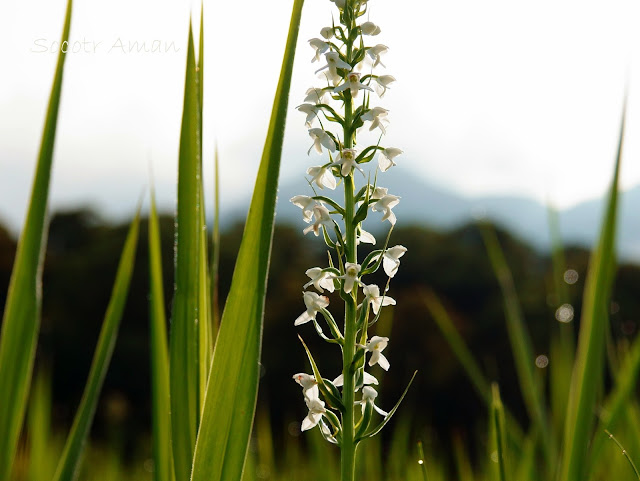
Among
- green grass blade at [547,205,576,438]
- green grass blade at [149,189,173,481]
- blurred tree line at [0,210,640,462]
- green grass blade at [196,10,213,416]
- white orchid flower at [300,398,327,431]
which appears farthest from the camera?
blurred tree line at [0,210,640,462]

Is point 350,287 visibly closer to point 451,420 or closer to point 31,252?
point 31,252

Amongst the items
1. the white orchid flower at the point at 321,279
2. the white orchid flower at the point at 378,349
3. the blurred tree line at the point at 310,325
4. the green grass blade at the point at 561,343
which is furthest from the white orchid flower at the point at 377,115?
the blurred tree line at the point at 310,325

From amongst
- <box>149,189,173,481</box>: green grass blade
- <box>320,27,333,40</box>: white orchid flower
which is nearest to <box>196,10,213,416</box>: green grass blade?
<box>149,189,173,481</box>: green grass blade

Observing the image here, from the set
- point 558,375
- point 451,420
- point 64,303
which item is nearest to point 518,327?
point 558,375

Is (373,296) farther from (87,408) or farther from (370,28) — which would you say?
(87,408)

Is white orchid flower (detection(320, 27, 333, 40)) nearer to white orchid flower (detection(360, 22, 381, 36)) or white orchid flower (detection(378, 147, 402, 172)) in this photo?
white orchid flower (detection(360, 22, 381, 36))

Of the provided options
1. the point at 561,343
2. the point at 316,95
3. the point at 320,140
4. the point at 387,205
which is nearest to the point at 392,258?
the point at 387,205
